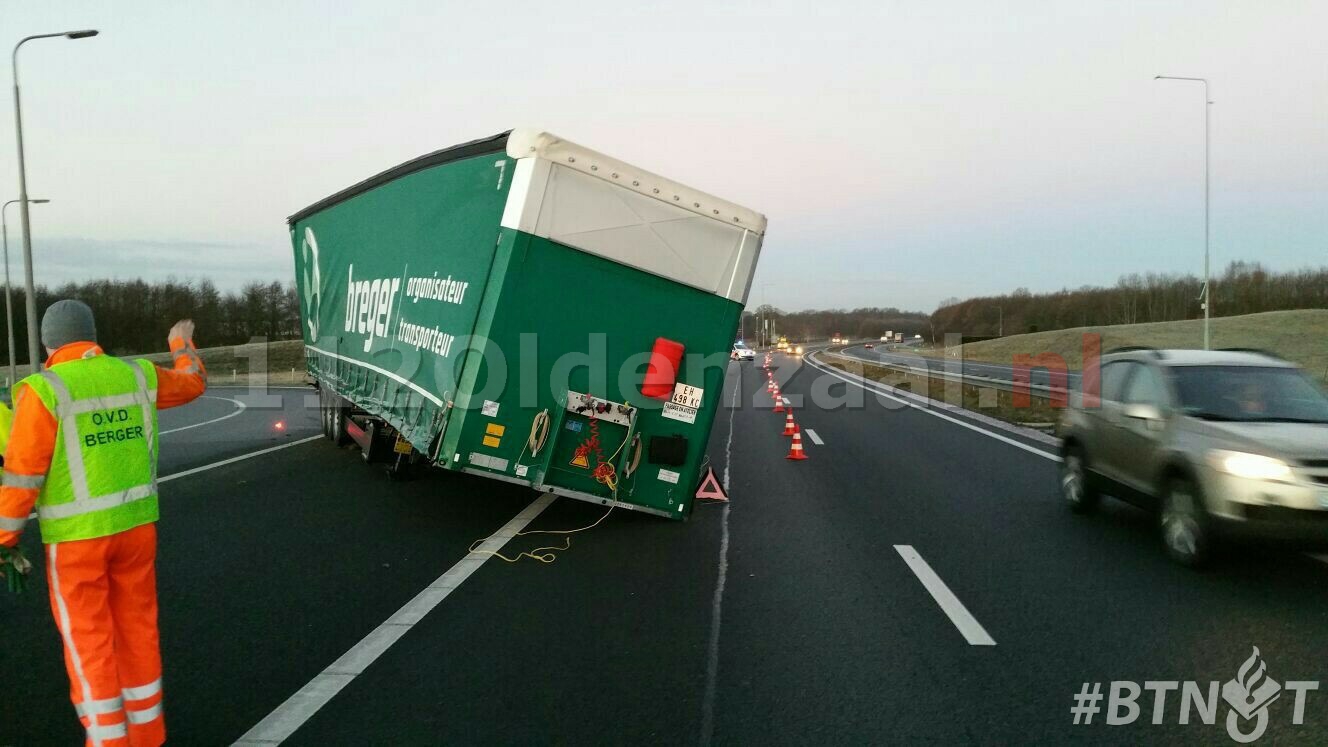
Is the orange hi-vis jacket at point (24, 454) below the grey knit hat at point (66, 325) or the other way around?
below

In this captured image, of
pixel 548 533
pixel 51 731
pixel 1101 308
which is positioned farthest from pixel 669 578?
pixel 1101 308

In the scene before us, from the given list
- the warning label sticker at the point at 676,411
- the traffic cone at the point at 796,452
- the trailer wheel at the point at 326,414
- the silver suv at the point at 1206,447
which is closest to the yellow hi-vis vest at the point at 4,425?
the warning label sticker at the point at 676,411

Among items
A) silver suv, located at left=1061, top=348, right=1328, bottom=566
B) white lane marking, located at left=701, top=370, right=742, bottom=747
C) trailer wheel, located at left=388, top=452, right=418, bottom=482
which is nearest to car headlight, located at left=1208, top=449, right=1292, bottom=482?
silver suv, located at left=1061, top=348, right=1328, bottom=566

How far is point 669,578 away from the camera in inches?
277

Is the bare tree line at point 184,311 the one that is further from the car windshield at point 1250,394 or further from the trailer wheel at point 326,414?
the car windshield at point 1250,394

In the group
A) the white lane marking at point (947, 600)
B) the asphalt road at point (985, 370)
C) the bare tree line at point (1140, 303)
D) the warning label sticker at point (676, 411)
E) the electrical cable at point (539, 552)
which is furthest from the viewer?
the bare tree line at point (1140, 303)

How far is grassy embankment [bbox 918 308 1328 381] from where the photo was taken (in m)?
54.0

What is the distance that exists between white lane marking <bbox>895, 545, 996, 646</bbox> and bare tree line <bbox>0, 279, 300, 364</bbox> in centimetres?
→ 5972

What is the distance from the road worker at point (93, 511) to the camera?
12.0 feet

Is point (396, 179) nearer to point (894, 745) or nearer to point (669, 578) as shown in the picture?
point (669, 578)

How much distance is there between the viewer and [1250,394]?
7730 mm

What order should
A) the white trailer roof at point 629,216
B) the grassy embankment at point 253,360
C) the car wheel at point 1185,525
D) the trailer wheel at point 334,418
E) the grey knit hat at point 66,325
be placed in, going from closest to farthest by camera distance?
the grey knit hat at point 66,325
the car wheel at point 1185,525
the white trailer roof at point 629,216
the trailer wheel at point 334,418
the grassy embankment at point 253,360

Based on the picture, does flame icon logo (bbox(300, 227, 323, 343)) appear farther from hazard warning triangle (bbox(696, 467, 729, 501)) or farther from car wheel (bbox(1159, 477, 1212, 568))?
car wheel (bbox(1159, 477, 1212, 568))

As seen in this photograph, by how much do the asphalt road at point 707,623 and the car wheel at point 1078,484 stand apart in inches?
10.6
